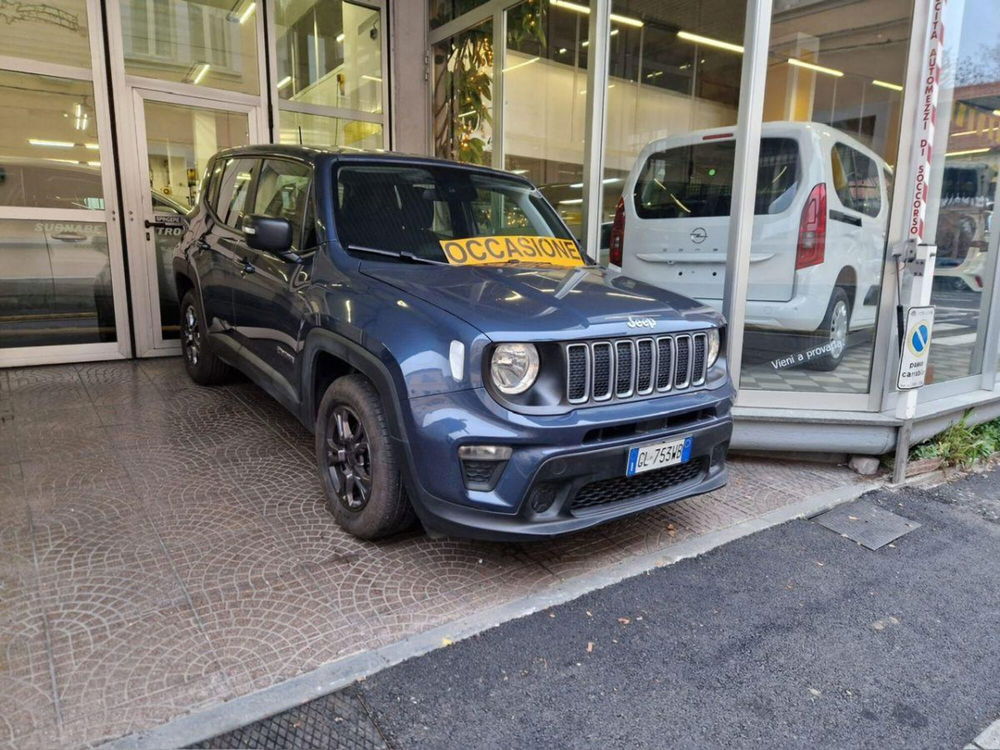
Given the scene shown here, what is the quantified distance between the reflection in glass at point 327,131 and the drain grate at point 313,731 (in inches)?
232

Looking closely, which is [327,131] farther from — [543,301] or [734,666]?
[734,666]

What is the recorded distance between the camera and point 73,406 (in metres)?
4.84

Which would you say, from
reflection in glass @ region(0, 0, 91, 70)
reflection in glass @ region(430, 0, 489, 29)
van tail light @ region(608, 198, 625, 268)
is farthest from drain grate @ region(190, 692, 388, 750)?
reflection in glass @ region(430, 0, 489, 29)

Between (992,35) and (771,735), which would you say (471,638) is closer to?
(771,735)

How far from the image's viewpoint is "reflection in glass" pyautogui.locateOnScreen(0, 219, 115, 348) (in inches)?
230

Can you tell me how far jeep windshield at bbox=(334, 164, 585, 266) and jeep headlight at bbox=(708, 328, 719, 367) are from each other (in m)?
0.96

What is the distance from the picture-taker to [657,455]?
2.72 m

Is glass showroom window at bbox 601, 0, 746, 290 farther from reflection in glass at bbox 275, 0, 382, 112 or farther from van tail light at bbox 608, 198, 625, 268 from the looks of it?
reflection in glass at bbox 275, 0, 382, 112

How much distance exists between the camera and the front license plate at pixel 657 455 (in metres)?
2.64

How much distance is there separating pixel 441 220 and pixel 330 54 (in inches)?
185

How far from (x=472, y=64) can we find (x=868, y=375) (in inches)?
203

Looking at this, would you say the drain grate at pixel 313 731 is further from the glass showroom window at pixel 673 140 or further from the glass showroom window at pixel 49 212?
the glass showroom window at pixel 49 212

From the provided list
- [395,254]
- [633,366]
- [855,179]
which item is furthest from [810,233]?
[395,254]

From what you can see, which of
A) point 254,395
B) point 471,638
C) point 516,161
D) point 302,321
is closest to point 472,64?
point 516,161
